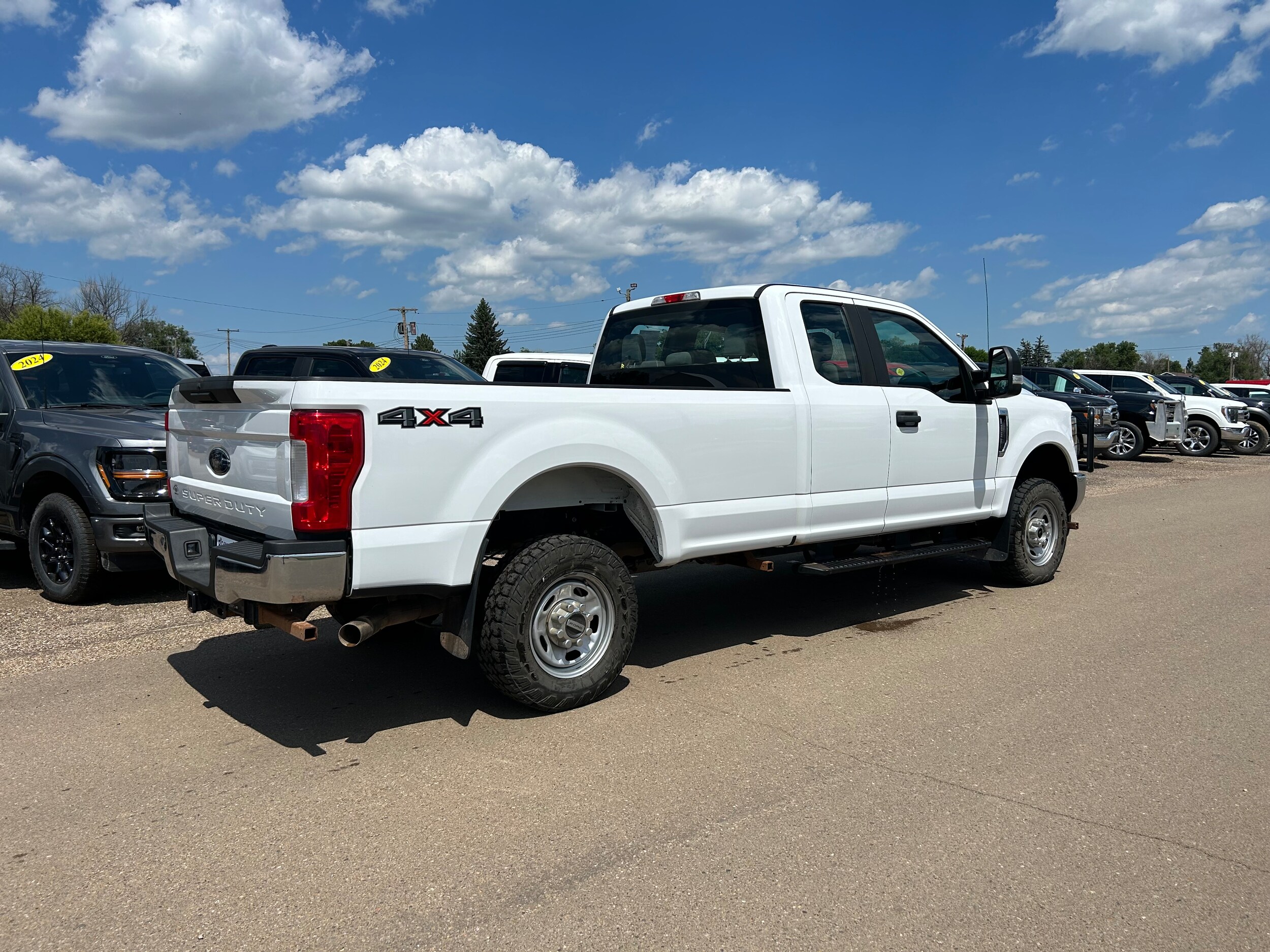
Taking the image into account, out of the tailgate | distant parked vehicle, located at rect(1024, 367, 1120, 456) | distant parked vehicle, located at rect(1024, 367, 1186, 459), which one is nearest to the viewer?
the tailgate

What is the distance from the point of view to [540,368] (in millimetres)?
15219

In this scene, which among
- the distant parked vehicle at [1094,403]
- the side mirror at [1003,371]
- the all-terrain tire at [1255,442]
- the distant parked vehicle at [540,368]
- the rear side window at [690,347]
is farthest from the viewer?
the all-terrain tire at [1255,442]

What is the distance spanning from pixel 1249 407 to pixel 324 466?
25688 mm

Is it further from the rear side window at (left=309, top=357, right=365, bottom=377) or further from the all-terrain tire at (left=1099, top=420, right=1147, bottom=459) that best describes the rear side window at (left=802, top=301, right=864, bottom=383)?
the all-terrain tire at (left=1099, top=420, right=1147, bottom=459)

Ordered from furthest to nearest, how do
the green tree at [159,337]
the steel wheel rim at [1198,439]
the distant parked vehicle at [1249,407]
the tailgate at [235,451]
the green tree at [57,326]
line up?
the green tree at [159,337], the green tree at [57,326], the distant parked vehicle at [1249,407], the steel wheel rim at [1198,439], the tailgate at [235,451]

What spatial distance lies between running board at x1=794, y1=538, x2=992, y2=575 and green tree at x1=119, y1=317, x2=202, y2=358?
241ft

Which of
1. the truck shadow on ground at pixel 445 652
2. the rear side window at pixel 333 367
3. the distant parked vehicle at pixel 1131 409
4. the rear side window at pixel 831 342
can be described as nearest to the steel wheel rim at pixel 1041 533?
the truck shadow on ground at pixel 445 652

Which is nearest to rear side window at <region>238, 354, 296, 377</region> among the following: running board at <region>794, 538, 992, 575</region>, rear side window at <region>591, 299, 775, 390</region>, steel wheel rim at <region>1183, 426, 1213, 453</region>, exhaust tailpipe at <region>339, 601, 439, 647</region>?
rear side window at <region>591, 299, 775, 390</region>

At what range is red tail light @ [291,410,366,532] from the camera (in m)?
3.79

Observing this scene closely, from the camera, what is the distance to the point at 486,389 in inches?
167

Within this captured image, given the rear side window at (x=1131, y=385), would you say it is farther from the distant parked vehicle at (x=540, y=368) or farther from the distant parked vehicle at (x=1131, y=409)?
the distant parked vehicle at (x=540, y=368)

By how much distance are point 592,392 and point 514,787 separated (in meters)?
1.82

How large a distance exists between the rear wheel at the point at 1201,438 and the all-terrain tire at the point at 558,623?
22233mm

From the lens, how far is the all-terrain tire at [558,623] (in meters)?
4.37
